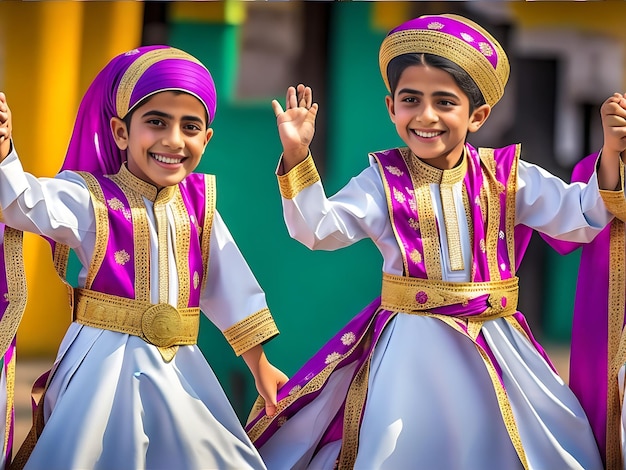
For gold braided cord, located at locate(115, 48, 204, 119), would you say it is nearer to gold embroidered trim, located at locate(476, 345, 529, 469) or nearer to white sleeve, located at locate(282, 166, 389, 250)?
white sleeve, located at locate(282, 166, 389, 250)

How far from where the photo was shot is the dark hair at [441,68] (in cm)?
344

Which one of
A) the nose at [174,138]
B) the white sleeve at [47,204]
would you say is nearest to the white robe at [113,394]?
the white sleeve at [47,204]

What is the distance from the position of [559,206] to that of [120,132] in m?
1.48

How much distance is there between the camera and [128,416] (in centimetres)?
318

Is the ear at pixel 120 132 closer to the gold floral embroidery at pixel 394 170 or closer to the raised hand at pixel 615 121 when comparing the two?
the gold floral embroidery at pixel 394 170

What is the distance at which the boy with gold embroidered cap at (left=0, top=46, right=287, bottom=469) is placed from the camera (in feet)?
10.4

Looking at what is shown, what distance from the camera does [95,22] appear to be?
4.16 meters

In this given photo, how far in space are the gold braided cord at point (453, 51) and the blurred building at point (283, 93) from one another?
0.72 metres

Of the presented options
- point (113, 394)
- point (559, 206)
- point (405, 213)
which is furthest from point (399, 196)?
point (113, 394)

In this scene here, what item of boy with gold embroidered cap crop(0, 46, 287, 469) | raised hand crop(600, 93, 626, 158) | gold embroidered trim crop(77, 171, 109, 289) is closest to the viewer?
boy with gold embroidered cap crop(0, 46, 287, 469)

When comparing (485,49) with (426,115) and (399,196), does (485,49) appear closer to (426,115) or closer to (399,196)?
(426,115)

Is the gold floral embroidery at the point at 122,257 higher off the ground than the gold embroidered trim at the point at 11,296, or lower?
higher

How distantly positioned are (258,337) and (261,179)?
2.99 ft

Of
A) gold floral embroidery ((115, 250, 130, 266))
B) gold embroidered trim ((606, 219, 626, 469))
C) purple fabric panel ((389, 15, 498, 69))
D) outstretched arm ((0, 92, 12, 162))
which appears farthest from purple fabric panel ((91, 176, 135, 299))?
gold embroidered trim ((606, 219, 626, 469))
